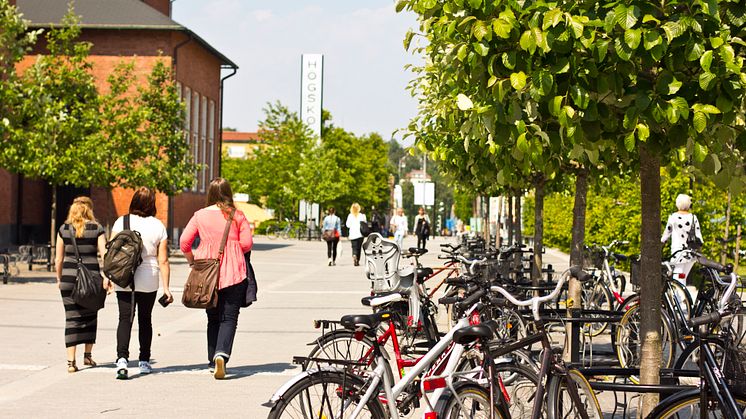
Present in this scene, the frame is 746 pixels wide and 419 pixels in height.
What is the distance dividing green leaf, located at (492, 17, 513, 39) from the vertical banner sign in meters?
68.0

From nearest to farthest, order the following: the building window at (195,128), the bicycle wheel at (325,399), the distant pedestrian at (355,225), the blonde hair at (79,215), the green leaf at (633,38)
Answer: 1. the green leaf at (633,38)
2. the bicycle wheel at (325,399)
3. the blonde hair at (79,215)
4. the distant pedestrian at (355,225)
5. the building window at (195,128)

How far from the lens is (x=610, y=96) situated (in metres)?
5.09

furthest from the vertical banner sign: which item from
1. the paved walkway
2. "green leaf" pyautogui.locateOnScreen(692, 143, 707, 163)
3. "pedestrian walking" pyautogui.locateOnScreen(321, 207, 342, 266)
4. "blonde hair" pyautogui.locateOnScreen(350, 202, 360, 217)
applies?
"green leaf" pyautogui.locateOnScreen(692, 143, 707, 163)

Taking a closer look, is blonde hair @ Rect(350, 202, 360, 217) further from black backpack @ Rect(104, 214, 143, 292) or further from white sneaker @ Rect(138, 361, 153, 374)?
black backpack @ Rect(104, 214, 143, 292)

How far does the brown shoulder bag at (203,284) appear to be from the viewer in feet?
30.5

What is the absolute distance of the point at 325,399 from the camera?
17.1 feet

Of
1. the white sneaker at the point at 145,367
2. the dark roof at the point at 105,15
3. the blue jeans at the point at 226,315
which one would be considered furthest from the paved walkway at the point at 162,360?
the dark roof at the point at 105,15

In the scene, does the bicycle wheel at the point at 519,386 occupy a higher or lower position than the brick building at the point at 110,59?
lower

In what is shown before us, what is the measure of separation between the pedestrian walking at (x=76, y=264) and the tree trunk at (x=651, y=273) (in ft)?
17.9

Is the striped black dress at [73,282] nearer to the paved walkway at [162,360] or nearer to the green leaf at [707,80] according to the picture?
the paved walkway at [162,360]

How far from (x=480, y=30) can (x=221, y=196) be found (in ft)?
16.7

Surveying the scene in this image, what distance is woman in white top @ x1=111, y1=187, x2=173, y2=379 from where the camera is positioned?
9.62 meters

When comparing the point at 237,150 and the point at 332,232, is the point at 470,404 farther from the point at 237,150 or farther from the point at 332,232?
the point at 237,150

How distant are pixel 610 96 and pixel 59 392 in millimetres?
5435
